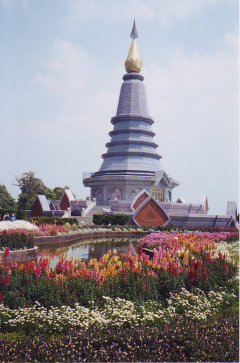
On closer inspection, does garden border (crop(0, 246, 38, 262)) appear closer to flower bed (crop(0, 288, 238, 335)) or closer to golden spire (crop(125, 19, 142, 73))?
flower bed (crop(0, 288, 238, 335))

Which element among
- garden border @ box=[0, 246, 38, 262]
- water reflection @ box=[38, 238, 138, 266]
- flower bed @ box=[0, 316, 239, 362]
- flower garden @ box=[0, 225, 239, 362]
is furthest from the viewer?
water reflection @ box=[38, 238, 138, 266]

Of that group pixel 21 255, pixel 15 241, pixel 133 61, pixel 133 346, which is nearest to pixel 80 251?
pixel 15 241

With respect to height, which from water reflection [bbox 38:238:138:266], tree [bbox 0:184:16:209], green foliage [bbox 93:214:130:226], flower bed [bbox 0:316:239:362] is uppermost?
tree [bbox 0:184:16:209]

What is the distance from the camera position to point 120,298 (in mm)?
8922

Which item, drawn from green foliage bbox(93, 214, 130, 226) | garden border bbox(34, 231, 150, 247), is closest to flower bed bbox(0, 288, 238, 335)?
garden border bbox(34, 231, 150, 247)

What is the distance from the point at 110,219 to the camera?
3878 centimetres

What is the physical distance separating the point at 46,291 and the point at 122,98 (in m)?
52.8

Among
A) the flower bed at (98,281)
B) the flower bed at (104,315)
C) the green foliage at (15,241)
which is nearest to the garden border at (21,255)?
the green foliage at (15,241)

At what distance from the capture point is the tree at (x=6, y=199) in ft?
217

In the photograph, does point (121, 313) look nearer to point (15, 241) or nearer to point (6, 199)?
point (15, 241)

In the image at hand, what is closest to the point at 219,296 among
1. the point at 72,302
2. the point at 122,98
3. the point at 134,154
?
the point at 72,302

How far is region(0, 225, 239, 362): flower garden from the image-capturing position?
6.30 metres

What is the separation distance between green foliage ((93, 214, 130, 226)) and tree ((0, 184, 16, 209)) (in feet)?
102

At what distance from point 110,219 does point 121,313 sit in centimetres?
3080
